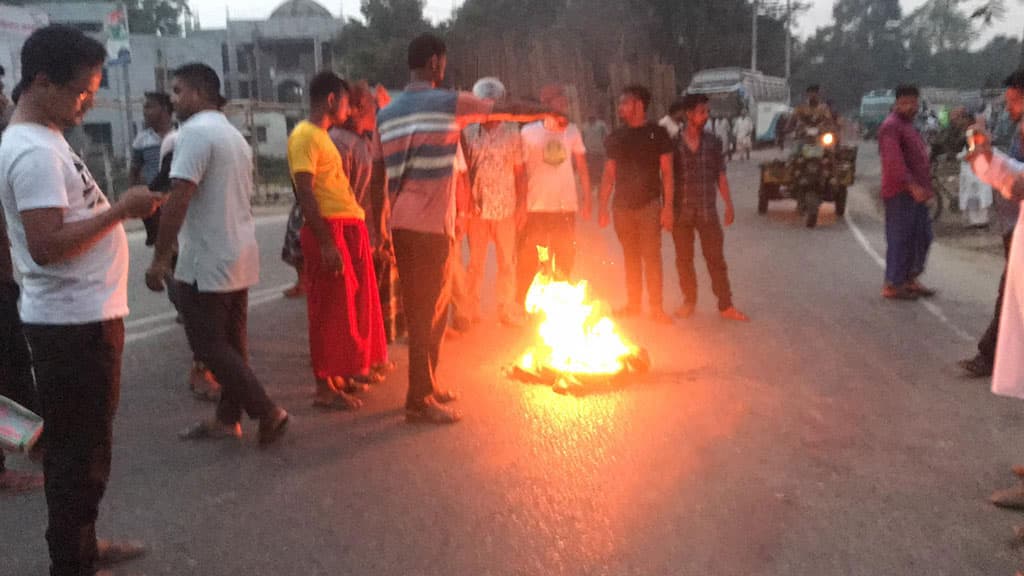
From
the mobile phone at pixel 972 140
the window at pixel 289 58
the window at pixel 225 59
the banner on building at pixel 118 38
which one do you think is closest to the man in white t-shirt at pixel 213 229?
the mobile phone at pixel 972 140

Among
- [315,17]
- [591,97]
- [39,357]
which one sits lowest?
[39,357]

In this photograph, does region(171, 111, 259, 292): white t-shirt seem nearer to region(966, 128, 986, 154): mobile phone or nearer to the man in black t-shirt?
region(966, 128, 986, 154): mobile phone

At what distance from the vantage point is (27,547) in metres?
3.73

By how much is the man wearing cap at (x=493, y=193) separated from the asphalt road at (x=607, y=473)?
75cm

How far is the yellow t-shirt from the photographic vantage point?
16.9ft

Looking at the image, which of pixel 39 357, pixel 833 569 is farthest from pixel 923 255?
pixel 39 357

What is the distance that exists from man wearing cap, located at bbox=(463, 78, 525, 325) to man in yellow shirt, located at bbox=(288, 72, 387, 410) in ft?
5.73

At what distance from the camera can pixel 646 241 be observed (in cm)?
774

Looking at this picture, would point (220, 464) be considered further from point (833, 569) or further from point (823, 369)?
point (823, 369)

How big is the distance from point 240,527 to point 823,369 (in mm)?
4230

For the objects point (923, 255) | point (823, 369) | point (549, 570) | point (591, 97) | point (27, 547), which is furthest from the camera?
point (591, 97)

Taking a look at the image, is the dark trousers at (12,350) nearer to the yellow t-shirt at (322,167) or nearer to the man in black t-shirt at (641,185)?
the yellow t-shirt at (322,167)

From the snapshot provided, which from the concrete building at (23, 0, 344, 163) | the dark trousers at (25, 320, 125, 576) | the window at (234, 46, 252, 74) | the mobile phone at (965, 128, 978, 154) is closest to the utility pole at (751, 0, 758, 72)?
the concrete building at (23, 0, 344, 163)

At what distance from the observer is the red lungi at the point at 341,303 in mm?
5398
